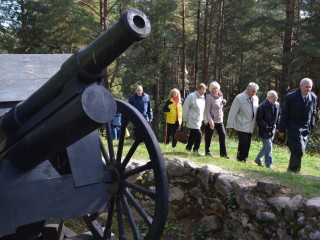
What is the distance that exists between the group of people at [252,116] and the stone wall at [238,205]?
1.11 meters

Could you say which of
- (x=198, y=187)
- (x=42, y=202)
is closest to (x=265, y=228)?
(x=198, y=187)

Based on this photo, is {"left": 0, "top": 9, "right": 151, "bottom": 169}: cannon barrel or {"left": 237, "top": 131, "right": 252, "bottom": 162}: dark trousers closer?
{"left": 0, "top": 9, "right": 151, "bottom": 169}: cannon barrel

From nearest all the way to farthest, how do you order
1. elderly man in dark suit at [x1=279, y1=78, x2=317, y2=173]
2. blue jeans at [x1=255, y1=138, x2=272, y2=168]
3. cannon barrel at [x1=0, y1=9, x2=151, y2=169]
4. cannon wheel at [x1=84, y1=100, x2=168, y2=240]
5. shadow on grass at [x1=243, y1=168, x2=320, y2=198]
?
1. cannon barrel at [x1=0, y1=9, x2=151, y2=169]
2. cannon wheel at [x1=84, y1=100, x2=168, y2=240]
3. shadow on grass at [x1=243, y1=168, x2=320, y2=198]
4. elderly man in dark suit at [x1=279, y1=78, x2=317, y2=173]
5. blue jeans at [x1=255, y1=138, x2=272, y2=168]

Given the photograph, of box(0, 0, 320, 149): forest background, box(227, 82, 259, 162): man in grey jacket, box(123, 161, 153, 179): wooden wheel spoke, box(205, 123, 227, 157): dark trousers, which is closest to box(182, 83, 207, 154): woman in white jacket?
box(205, 123, 227, 157): dark trousers

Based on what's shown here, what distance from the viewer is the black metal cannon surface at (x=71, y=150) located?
2.42 m

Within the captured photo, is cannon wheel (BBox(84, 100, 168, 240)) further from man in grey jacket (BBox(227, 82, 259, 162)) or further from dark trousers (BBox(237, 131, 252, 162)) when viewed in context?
dark trousers (BBox(237, 131, 252, 162))

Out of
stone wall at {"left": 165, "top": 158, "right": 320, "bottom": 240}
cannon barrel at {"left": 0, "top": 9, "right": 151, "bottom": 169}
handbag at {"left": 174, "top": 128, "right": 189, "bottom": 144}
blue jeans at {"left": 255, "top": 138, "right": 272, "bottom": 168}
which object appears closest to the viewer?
cannon barrel at {"left": 0, "top": 9, "right": 151, "bottom": 169}

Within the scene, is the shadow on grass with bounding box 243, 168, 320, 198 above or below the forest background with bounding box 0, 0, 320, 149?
below

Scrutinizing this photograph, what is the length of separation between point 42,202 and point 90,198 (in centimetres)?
43

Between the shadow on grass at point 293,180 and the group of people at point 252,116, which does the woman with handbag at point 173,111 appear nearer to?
the group of people at point 252,116

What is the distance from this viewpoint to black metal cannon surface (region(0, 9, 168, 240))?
7.95 feet

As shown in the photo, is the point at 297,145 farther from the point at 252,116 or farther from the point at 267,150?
the point at 252,116

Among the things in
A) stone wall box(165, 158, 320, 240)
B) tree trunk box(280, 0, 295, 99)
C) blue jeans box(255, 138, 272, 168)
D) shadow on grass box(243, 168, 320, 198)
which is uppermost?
tree trunk box(280, 0, 295, 99)

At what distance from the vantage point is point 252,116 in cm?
674
